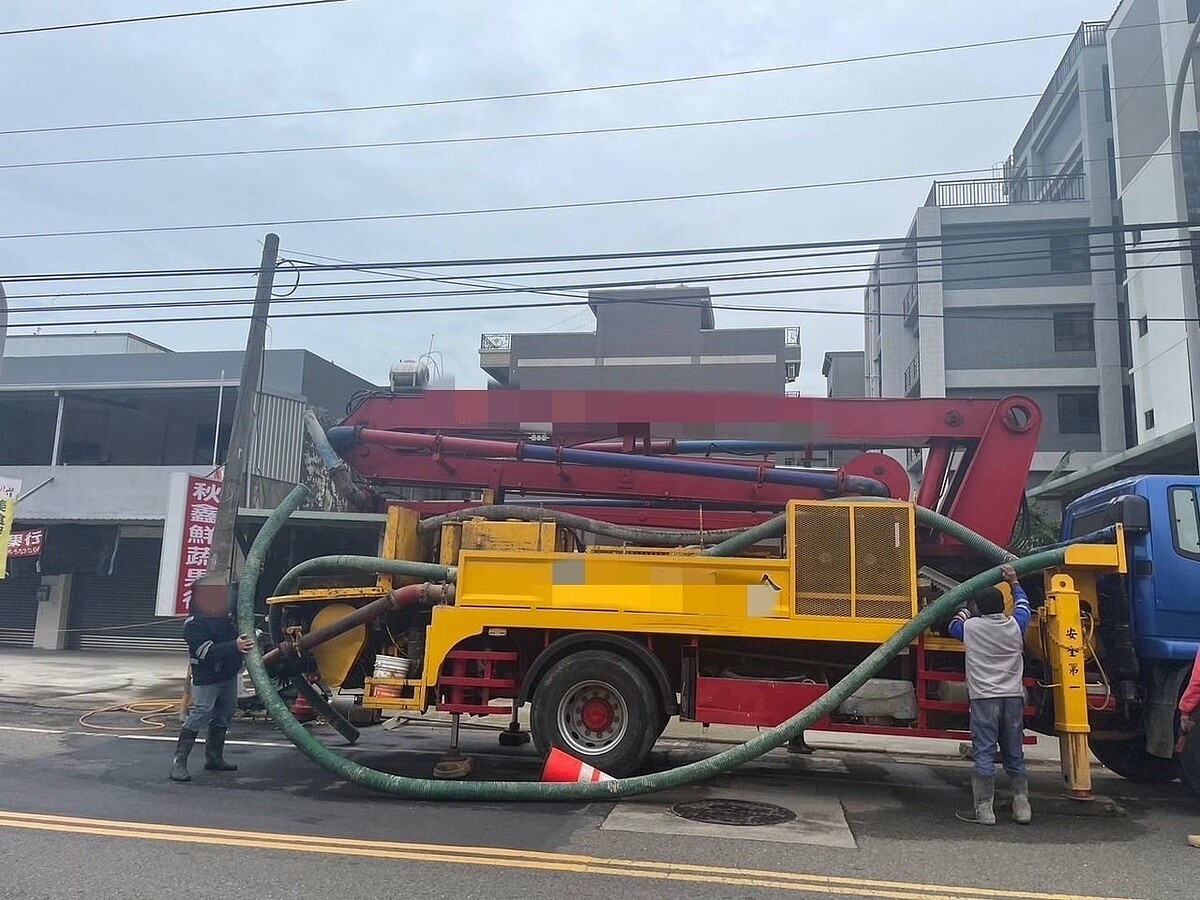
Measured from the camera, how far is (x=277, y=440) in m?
20.0

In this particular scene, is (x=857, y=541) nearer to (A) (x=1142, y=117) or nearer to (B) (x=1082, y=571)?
(B) (x=1082, y=571)

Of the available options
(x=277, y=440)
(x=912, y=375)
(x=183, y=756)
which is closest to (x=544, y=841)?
(x=183, y=756)

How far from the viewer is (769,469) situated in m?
8.95

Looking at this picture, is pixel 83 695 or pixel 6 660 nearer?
pixel 83 695

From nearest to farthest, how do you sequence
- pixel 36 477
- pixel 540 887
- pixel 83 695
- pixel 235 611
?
pixel 540 887 → pixel 235 611 → pixel 83 695 → pixel 36 477

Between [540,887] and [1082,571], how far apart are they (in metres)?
5.10

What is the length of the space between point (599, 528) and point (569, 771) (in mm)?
2236

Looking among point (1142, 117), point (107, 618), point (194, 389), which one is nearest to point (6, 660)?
point (107, 618)

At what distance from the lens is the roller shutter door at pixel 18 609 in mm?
21812

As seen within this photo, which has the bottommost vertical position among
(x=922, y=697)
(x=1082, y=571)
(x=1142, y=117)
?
(x=922, y=697)

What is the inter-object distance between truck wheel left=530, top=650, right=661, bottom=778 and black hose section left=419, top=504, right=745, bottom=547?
1.22 m

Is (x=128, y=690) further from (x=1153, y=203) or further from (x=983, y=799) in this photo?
(x=1153, y=203)

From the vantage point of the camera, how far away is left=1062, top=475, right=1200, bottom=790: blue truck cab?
7.07m

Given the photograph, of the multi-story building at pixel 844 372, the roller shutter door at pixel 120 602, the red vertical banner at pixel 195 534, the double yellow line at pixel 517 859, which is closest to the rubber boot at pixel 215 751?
the double yellow line at pixel 517 859
